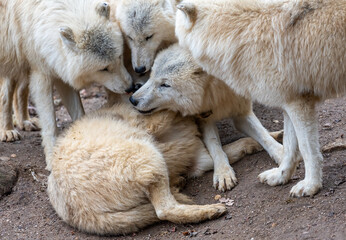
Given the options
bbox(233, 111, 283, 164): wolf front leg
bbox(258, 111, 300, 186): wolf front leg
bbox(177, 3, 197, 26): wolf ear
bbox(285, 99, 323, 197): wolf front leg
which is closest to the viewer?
bbox(285, 99, 323, 197): wolf front leg

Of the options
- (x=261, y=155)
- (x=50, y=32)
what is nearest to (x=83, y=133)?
(x=50, y=32)

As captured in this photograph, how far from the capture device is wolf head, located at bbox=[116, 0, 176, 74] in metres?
6.01

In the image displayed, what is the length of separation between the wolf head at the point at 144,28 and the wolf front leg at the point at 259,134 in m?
1.24

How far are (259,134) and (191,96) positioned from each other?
94 centimetres

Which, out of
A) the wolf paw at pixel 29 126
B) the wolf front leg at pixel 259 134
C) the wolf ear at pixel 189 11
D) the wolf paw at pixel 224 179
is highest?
the wolf ear at pixel 189 11

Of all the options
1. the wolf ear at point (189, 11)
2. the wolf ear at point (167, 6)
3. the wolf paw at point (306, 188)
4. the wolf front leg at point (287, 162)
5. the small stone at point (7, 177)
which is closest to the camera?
the wolf paw at point (306, 188)

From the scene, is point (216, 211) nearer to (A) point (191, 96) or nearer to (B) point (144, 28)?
(A) point (191, 96)

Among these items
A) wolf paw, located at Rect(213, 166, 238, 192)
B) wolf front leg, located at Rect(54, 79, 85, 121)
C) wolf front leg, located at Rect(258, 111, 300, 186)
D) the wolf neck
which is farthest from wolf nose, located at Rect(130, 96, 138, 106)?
wolf front leg, located at Rect(258, 111, 300, 186)

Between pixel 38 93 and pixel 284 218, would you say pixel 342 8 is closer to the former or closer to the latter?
pixel 284 218

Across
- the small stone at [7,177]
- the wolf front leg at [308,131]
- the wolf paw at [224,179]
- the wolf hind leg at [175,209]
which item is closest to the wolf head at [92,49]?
the small stone at [7,177]

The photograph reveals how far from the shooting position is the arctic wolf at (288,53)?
4387 millimetres

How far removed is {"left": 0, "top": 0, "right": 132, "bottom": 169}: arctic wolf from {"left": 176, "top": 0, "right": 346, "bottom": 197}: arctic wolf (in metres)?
1.37

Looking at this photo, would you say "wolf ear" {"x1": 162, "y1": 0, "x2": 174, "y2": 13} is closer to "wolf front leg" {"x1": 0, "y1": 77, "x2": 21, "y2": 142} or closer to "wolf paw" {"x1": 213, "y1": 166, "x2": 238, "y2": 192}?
"wolf paw" {"x1": 213, "y1": 166, "x2": 238, "y2": 192}

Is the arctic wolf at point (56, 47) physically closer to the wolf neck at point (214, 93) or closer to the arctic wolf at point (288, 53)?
the wolf neck at point (214, 93)
